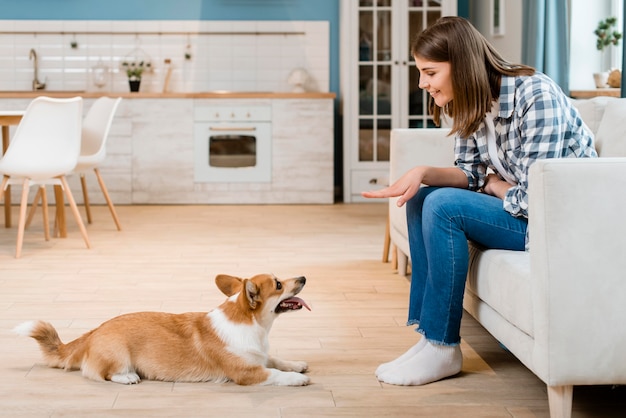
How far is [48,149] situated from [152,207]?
6.76 ft

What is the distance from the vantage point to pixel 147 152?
6.56 m

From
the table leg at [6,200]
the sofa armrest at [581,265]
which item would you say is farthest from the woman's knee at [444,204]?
the table leg at [6,200]

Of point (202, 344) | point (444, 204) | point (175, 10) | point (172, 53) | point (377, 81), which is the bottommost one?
point (202, 344)

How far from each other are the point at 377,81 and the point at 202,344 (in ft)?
15.5

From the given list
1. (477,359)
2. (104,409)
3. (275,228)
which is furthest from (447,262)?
(275,228)

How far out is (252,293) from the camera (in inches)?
86.6

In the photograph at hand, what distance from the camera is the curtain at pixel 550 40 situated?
466cm

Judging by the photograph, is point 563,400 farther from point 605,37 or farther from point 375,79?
point 375,79

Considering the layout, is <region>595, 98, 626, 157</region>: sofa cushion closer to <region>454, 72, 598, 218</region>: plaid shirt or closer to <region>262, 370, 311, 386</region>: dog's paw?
<region>454, 72, 598, 218</region>: plaid shirt

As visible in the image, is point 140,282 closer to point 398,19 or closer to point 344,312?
point 344,312

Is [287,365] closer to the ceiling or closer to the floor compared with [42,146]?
closer to the floor

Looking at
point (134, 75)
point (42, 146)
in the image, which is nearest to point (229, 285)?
point (42, 146)

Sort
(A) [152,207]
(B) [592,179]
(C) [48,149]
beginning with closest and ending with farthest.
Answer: (B) [592,179] → (C) [48,149] → (A) [152,207]

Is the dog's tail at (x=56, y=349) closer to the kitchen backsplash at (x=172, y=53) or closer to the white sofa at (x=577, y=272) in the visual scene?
the white sofa at (x=577, y=272)
